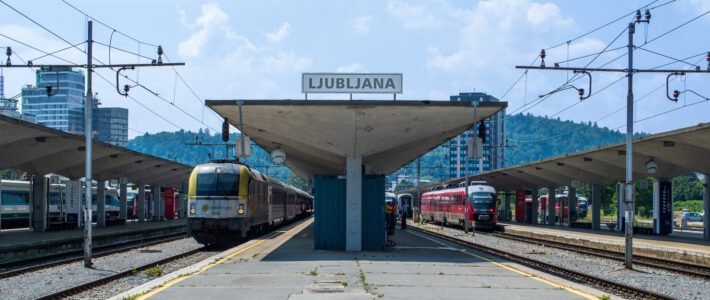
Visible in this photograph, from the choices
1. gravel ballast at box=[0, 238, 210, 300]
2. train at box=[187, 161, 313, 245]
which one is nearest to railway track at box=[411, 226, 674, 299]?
gravel ballast at box=[0, 238, 210, 300]

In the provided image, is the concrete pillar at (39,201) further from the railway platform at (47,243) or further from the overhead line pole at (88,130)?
the overhead line pole at (88,130)

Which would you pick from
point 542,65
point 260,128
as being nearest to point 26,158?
point 260,128


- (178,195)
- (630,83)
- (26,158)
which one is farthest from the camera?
(178,195)

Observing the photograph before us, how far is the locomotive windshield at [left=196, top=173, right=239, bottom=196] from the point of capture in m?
25.9

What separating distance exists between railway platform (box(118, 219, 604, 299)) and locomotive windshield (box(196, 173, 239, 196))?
5.00 meters

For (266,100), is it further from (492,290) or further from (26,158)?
(26,158)

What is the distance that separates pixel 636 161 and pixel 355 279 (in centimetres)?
2497

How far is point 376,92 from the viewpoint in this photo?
21.4m

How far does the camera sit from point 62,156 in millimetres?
34031

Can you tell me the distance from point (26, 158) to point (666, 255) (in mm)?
26164

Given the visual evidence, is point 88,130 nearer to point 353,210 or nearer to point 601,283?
point 353,210

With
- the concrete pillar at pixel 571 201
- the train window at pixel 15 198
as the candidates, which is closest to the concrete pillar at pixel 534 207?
the concrete pillar at pixel 571 201

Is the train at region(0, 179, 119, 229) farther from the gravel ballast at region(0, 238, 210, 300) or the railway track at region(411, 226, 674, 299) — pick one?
the railway track at region(411, 226, 674, 299)

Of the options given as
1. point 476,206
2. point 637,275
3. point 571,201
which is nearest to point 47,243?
point 637,275
